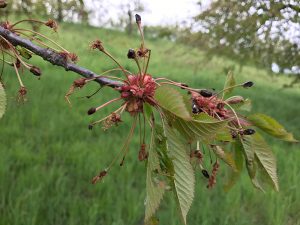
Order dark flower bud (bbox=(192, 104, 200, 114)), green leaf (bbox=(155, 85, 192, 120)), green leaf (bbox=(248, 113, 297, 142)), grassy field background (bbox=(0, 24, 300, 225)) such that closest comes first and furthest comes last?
green leaf (bbox=(155, 85, 192, 120)) < dark flower bud (bbox=(192, 104, 200, 114)) < green leaf (bbox=(248, 113, 297, 142)) < grassy field background (bbox=(0, 24, 300, 225))

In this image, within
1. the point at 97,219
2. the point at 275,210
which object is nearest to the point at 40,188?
the point at 97,219

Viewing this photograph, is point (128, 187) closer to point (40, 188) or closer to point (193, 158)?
point (40, 188)

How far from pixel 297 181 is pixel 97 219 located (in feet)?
5.30

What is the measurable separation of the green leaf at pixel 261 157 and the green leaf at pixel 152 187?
0.28 meters

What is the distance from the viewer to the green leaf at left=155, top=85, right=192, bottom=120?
22.9 inches

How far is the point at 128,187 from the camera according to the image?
2.75 metres

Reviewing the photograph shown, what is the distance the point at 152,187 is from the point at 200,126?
121 millimetres

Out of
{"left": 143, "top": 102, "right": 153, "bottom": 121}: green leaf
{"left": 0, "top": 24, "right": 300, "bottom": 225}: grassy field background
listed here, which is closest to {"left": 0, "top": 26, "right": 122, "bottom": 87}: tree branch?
{"left": 143, "top": 102, "right": 153, "bottom": 121}: green leaf

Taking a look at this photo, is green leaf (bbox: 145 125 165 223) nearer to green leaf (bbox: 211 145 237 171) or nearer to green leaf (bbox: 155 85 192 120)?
green leaf (bbox: 155 85 192 120)

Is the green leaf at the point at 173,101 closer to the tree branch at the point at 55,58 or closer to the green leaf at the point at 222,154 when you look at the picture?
the tree branch at the point at 55,58

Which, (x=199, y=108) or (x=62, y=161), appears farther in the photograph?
(x=62, y=161)

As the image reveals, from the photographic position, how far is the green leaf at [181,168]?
638 millimetres

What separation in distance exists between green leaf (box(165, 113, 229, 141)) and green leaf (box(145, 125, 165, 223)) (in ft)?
0.16

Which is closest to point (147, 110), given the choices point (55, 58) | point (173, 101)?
point (173, 101)
